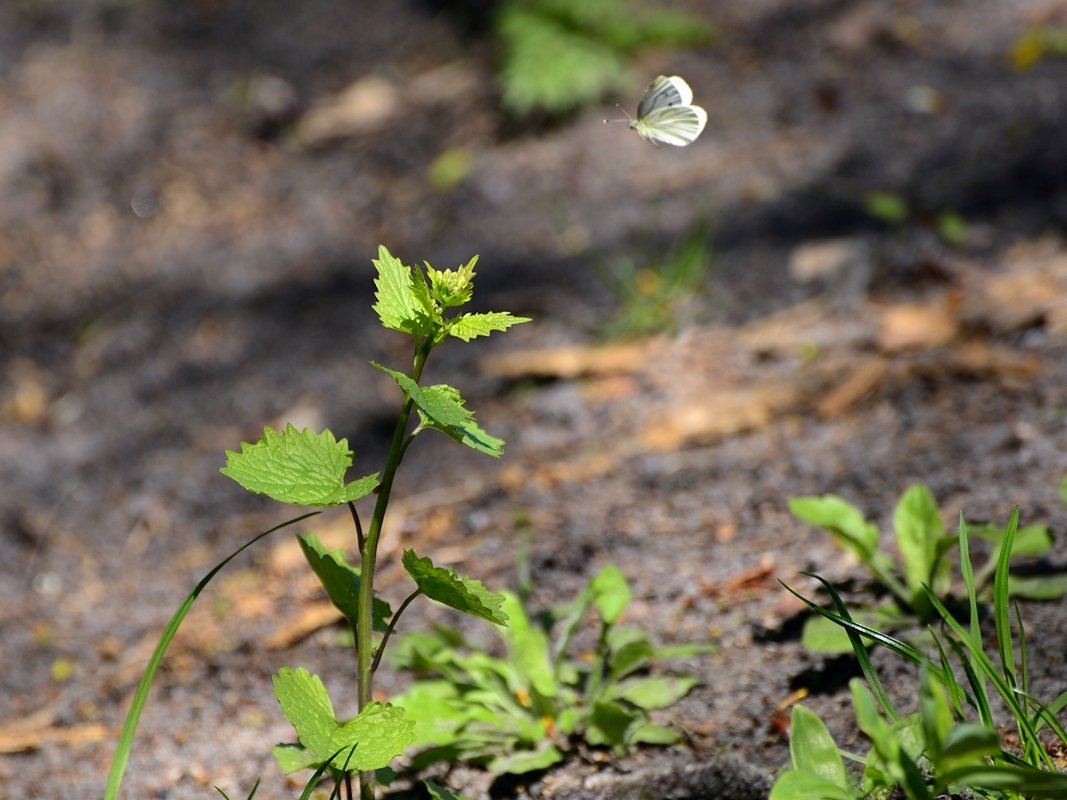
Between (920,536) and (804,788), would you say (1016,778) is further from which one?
(920,536)

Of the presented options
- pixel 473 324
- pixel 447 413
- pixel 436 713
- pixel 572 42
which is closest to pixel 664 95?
pixel 473 324

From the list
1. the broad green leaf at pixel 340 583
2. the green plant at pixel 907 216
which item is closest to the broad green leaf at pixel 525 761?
the broad green leaf at pixel 340 583

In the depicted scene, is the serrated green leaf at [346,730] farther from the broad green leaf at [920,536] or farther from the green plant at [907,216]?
the green plant at [907,216]

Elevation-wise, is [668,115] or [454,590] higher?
[668,115]

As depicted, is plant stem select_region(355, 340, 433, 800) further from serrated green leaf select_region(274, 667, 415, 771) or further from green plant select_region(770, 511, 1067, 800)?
green plant select_region(770, 511, 1067, 800)

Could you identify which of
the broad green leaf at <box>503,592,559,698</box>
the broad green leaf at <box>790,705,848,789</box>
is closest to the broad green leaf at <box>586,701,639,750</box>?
the broad green leaf at <box>503,592,559,698</box>
